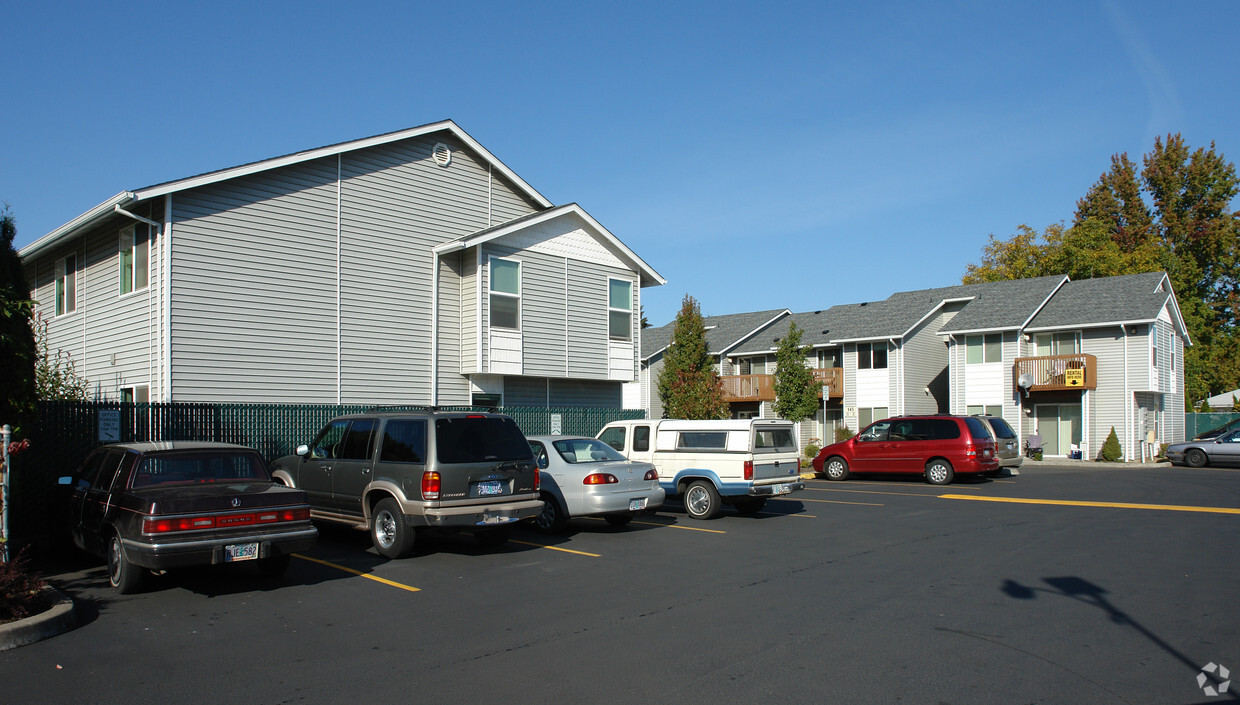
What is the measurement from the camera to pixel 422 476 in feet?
35.3

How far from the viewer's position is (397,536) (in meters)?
11.0

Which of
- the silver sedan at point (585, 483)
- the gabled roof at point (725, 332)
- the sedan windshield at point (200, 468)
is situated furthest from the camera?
the gabled roof at point (725, 332)

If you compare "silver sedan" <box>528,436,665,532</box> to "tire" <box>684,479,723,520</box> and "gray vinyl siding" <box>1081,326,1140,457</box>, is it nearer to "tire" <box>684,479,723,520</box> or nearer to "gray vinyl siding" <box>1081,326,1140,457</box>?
"tire" <box>684,479,723,520</box>

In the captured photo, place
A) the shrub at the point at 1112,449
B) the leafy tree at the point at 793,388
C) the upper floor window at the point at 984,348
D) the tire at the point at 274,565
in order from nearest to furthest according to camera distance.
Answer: the tire at the point at 274,565 < the leafy tree at the point at 793,388 < the shrub at the point at 1112,449 < the upper floor window at the point at 984,348

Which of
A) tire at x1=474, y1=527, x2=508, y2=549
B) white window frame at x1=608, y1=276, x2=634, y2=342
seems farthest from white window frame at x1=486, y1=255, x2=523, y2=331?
tire at x1=474, y1=527, x2=508, y2=549

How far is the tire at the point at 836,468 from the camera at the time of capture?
24797mm

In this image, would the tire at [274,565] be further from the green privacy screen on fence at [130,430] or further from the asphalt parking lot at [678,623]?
the green privacy screen on fence at [130,430]

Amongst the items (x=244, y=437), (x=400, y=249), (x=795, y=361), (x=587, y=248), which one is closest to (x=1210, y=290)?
(x=795, y=361)

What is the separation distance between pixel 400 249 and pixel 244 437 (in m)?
5.82

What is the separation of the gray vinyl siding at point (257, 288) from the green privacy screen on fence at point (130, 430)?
47.8 inches

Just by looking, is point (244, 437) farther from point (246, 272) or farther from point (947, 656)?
point (947, 656)

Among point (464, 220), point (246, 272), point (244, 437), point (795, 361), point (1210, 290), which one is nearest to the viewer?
point (244, 437)

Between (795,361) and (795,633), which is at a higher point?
(795,361)

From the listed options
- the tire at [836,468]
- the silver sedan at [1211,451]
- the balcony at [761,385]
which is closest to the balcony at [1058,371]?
the silver sedan at [1211,451]
